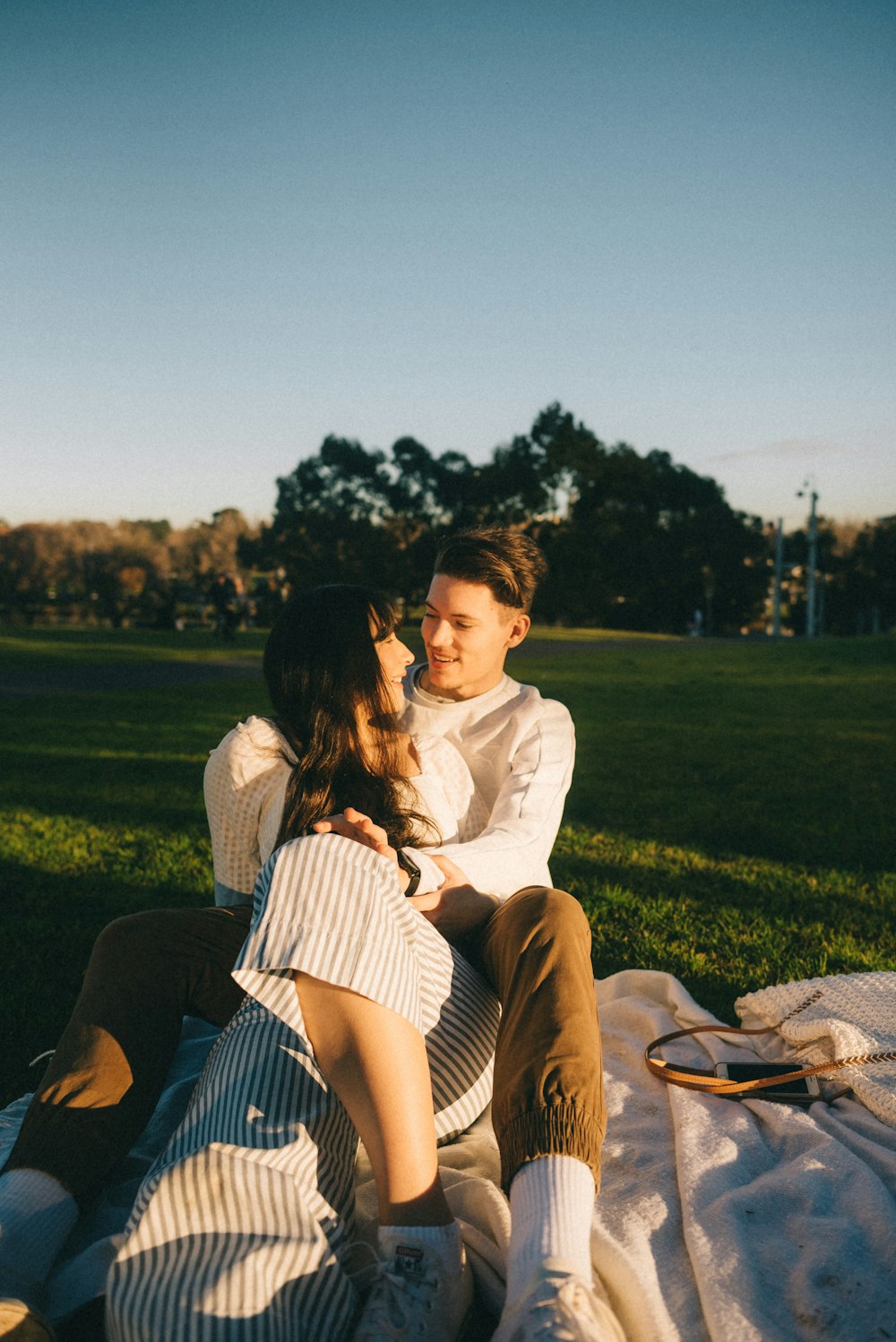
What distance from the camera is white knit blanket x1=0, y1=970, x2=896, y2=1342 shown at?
1785 mm

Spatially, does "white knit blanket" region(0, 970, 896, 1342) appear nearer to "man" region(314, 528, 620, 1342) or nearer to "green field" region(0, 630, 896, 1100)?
"man" region(314, 528, 620, 1342)

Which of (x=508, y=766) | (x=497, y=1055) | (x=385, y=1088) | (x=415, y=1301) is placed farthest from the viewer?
(x=508, y=766)

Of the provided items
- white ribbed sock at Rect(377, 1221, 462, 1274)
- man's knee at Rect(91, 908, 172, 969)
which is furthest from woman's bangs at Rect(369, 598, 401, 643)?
white ribbed sock at Rect(377, 1221, 462, 1274)

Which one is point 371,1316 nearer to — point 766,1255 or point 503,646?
point 766,1255

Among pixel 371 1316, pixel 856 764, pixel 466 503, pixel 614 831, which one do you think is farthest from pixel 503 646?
pixel 466 503

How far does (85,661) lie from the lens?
18.6 m

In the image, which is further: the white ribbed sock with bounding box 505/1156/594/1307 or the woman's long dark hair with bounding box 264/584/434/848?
the woman's long dark hair with bounding box 264/584/434/848

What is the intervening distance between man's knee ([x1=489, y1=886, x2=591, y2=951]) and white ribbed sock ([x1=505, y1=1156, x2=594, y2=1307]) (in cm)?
51

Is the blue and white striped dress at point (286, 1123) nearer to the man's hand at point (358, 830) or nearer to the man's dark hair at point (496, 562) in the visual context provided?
the man's hand at point (358, 830)

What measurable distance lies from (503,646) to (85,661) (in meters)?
16.9

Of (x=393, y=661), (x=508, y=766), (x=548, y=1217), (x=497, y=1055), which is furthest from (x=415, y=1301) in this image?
(x=508, y=766)

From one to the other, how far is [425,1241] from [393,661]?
150cm

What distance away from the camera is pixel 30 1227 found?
1.83 metres

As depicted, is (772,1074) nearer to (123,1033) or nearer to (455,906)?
(455,906)
